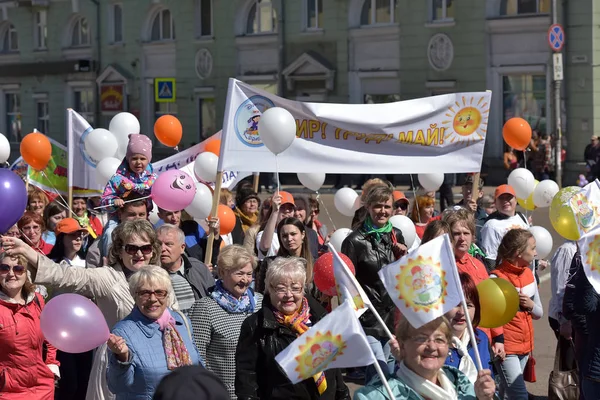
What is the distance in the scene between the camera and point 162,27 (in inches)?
1433

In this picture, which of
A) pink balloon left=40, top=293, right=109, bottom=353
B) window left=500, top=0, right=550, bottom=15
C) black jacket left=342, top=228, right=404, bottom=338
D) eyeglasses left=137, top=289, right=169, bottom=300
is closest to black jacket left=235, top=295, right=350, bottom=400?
eyeglasses left=137, top=289, right=169, bottom=300

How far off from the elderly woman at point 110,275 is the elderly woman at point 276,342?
2.42 feet

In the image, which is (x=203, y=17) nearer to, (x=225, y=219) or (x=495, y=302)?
(x=225, y=219)

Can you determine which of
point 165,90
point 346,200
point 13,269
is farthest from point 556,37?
point 13,269

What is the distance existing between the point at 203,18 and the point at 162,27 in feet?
6.98

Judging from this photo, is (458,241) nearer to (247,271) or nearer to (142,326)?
(247,271)

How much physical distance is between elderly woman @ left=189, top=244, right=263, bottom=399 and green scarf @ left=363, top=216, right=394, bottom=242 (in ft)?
5.46

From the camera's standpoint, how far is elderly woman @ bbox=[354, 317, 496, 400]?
4312mm

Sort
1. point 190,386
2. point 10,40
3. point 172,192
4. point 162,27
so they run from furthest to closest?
point 10,40 → point 162,27 → point 172,192 → point 190,386

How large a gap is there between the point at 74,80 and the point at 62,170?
27480mm

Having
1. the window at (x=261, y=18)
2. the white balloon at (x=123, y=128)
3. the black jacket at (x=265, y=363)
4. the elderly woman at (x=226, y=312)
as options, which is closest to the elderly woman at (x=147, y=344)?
the black jacket at (x=265, y=363)

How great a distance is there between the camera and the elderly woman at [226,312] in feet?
19.0

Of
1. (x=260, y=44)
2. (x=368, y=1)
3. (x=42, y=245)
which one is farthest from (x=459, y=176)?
(x=42, y=245)

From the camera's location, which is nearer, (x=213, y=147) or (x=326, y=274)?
(x=326, y=274)
